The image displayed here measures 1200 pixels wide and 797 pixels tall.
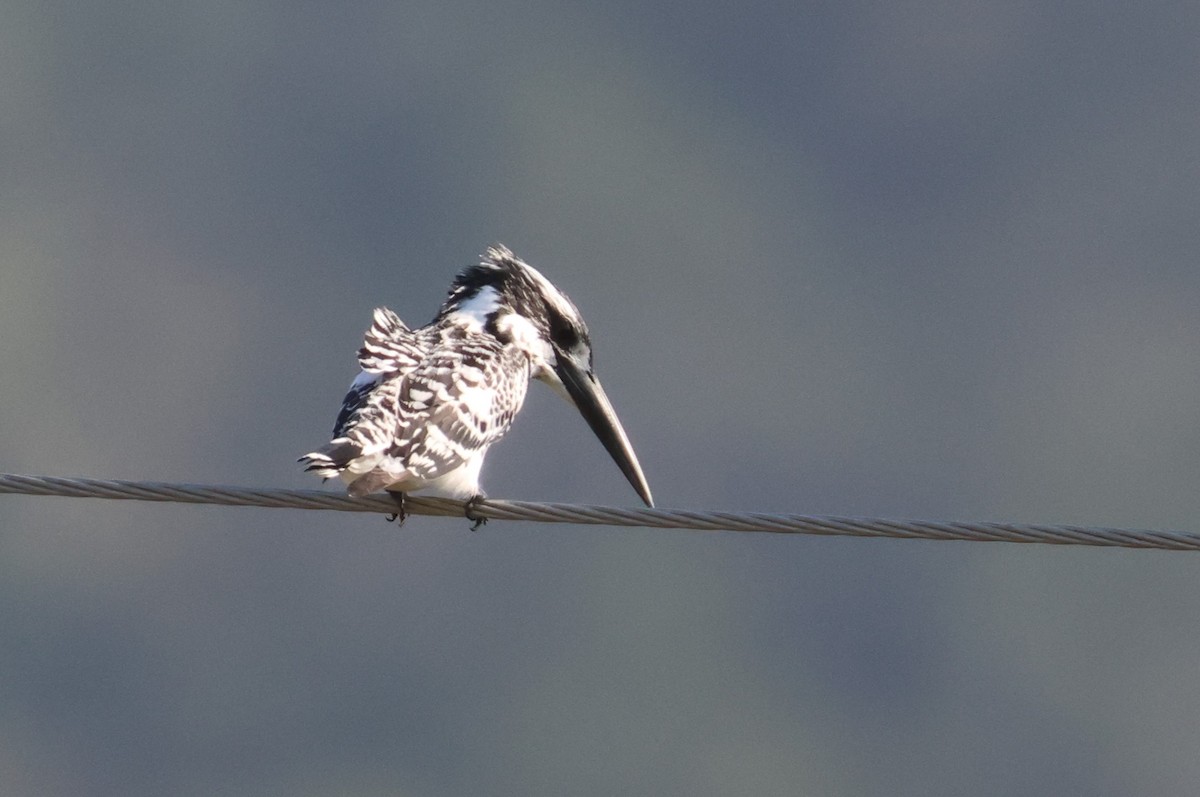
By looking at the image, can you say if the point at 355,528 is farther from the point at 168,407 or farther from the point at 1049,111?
the point at 1049,111

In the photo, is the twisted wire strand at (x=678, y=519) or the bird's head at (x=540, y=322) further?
the bird's head at (x=540, y=322)

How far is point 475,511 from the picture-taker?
752 cm

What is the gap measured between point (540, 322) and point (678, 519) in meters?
2.88

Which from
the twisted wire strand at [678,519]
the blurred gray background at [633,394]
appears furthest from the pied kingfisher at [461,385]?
the blurred gray background at [633,394]

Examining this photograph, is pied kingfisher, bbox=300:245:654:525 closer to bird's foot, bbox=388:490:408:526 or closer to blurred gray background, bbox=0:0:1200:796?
bird's foot, bbox=388:490:408:526

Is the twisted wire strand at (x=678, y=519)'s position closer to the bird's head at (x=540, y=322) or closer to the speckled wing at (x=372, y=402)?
the speckled wing at (x=372, y=402)

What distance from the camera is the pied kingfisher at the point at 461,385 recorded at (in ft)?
24.7

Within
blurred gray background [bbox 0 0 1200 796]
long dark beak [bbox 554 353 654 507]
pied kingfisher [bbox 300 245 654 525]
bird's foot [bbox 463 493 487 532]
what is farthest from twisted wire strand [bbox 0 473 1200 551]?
blurred gray background [bbox 0 0 1200 796]

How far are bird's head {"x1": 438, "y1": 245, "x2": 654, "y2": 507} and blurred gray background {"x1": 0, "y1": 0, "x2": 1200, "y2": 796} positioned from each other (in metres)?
69.1

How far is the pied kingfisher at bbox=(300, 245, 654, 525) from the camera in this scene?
754cm

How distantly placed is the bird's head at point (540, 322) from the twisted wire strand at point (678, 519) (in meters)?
2.43

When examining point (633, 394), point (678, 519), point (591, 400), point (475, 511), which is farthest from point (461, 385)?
point (633, 394)

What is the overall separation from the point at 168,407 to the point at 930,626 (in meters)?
36.4

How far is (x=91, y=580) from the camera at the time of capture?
102938 mm
